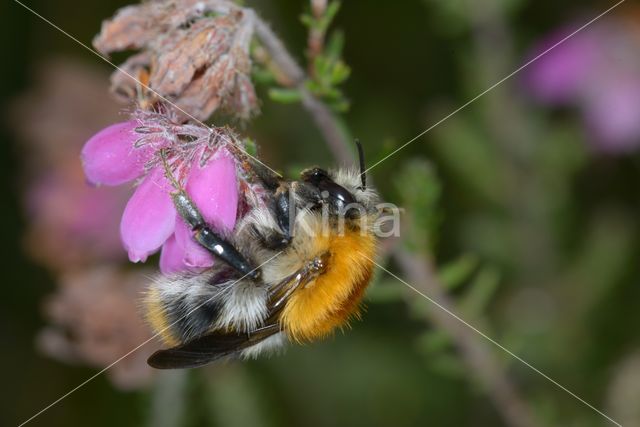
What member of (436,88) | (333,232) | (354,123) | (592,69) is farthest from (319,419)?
(333,232)

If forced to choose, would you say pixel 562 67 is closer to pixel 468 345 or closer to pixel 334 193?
pixel 468 345

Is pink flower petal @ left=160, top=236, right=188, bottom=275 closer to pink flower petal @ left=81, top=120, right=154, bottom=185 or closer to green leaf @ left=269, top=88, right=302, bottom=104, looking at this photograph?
pink flower petal @ left=81, top=120, right=154, bottom=185

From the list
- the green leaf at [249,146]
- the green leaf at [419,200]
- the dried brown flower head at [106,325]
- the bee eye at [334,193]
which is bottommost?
the green leaf at [419,200]

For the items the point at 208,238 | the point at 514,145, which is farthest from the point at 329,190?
the point at 514,145

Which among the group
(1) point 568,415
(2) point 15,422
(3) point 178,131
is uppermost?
(3) point 178,131

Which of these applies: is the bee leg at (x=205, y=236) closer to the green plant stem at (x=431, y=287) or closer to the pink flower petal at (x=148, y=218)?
the pink flower petal at (x=148, y=218)

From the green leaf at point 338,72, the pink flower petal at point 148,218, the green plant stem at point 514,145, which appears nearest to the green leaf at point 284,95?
the green leaf at point 338,72

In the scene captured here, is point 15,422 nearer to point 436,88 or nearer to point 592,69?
point 436,88
